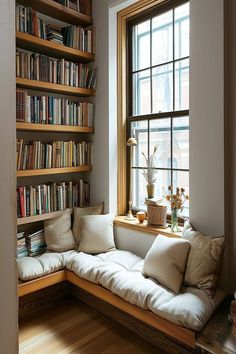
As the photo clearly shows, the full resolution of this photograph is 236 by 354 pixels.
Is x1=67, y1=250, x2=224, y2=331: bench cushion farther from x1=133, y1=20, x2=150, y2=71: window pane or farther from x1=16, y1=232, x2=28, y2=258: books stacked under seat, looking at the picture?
x1=133, y1=20, x2=150, y2=71: window pane

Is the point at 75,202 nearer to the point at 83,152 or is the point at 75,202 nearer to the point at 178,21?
the point at 83,152

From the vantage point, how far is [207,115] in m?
2.12

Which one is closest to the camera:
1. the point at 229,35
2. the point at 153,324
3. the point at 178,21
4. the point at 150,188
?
the point at 153,324

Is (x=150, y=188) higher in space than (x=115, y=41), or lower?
lower

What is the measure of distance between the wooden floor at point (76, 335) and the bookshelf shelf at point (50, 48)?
2525mm

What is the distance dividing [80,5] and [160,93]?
4.36 ft

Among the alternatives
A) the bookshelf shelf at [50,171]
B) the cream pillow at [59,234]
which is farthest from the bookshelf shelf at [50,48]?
the cream pillow at [59,234]

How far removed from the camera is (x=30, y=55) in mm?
2564

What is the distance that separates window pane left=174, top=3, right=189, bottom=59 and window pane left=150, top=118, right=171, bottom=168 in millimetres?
634

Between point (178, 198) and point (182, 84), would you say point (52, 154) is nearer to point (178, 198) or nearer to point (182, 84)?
point (178, 198)

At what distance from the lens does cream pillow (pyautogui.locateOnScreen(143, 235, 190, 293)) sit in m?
1.95

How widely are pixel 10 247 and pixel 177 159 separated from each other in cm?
227

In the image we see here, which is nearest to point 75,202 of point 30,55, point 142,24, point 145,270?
point 145,270

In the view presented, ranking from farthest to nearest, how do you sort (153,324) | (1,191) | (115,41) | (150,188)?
(115,41) < (150,188) < (153,324) < (1,191)
